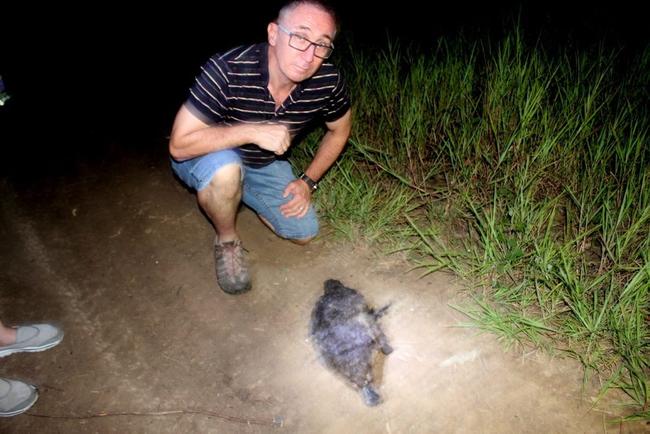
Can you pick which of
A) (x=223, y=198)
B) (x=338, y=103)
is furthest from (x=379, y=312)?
(x=338, y=103)

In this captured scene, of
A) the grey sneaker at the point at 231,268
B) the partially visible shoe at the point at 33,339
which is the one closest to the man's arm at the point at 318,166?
the grey sneaker at the point at 231,268

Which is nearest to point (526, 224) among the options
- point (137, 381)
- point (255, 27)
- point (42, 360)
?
point (137, 381)

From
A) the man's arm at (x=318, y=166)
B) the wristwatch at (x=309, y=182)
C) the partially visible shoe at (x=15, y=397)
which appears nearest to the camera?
the partially visible shoe at (x=15, y=397)

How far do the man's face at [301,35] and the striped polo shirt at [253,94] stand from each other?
0.12m

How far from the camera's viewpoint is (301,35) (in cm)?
160

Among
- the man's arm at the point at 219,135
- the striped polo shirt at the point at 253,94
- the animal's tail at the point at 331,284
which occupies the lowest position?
the animal's tail at the point at 331,284

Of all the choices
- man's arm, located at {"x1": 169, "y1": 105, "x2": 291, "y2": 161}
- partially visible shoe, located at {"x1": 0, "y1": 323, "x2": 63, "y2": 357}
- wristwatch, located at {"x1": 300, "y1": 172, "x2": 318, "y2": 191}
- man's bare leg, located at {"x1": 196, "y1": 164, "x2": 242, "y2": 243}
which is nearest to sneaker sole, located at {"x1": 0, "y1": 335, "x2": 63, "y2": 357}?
partially visible shoe, located at {"x1": 0, "y1": 323, "x2": 63, "y2": 357}

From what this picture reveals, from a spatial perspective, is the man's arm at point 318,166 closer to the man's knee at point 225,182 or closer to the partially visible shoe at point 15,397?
the man's knee at point 225,182

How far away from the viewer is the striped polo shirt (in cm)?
171

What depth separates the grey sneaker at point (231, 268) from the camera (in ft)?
6.69

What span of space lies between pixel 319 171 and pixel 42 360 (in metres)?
1.67

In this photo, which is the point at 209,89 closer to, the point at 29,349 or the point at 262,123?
the point at 262,123

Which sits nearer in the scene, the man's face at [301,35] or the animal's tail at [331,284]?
the man's face at [301,35]

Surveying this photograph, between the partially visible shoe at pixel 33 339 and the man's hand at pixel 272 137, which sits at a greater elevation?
the man's hand at pixel 272 137
